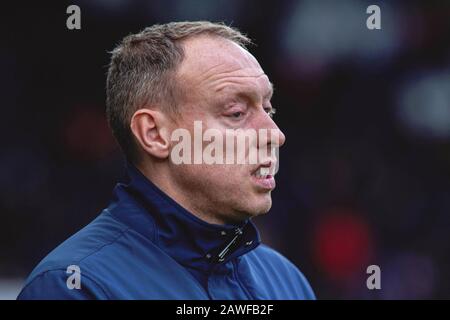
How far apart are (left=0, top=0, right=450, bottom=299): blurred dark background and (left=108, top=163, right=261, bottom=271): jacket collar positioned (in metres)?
3.65

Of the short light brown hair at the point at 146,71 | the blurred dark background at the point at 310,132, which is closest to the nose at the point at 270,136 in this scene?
the short light brown hair at the point at 146,71

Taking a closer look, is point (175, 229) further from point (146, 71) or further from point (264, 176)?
point (146, 71)

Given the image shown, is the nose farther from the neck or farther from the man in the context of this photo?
the neck

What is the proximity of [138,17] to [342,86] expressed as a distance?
6.59ft

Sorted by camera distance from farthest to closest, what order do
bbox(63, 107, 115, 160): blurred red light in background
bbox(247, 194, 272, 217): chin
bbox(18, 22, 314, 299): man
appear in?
bbox(63, 107, 115, 160): blurred red light in background, bbox(247, 194, 272, 217): chin, bbox(18, 22, 314, 299): man

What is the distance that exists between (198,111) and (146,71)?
0.22m

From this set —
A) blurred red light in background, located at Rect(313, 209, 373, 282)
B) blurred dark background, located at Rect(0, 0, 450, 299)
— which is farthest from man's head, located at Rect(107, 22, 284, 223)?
blurred red light in background, located at Rect(313, 209, 373, 282)

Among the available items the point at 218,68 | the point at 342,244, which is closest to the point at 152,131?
the point at 218,68

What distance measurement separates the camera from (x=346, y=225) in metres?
6.37

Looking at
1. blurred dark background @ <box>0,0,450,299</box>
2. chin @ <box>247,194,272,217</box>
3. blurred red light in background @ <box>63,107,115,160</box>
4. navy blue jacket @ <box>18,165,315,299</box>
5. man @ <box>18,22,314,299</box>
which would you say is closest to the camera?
navy blue jacket @ <box>18,165,315,299</box>

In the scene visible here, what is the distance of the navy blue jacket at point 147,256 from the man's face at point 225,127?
91 mm

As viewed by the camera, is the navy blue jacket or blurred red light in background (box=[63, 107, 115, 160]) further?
blurred red light in background (box=[63, 107, 115, 160])

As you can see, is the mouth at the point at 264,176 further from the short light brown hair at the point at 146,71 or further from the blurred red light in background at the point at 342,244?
the blurred red light in background at the point at 342,244

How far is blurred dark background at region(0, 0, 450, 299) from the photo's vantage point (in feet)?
20.3
